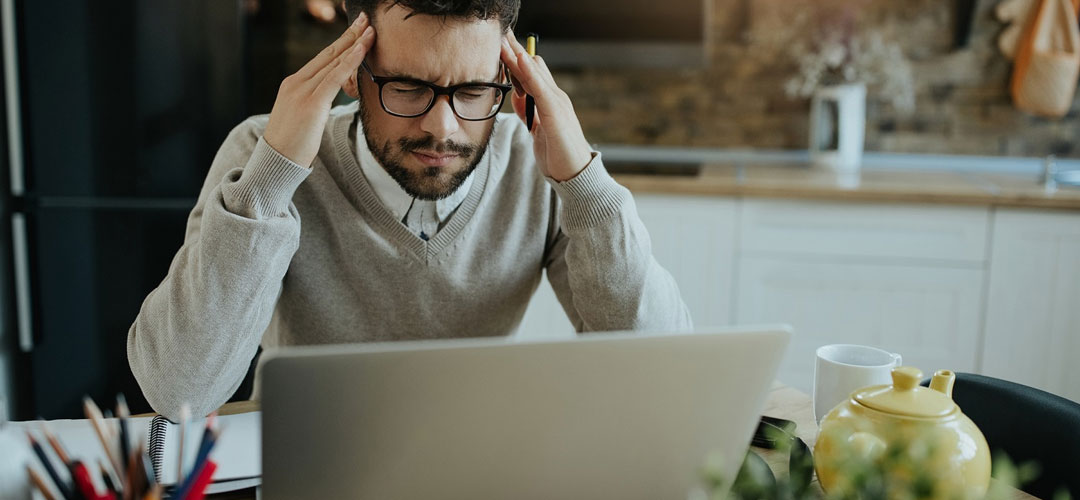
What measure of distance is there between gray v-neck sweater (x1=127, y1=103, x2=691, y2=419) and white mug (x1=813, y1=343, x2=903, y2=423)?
31 centimetres

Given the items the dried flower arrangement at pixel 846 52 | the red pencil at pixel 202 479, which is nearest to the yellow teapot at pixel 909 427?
the red pencil at pixel 202 479

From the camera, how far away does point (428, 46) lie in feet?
3.90

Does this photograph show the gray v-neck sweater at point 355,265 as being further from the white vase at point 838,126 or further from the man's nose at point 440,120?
the white vase at point 838,126

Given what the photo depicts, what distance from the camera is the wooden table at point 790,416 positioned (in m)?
0.96

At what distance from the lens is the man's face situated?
1189mm

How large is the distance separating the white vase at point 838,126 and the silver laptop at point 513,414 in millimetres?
2226

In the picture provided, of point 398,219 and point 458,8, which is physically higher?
point 458,8

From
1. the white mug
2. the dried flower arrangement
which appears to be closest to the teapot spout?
the white mug

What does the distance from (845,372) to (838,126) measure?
1.98 metres

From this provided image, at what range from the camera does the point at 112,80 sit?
2.33 m

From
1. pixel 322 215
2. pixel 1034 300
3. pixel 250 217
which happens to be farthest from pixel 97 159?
pixel 1034 300

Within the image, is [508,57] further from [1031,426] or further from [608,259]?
[1031,426]

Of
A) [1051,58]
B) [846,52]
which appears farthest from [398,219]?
[1051,58]

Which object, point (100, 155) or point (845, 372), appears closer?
point (845, 372)
